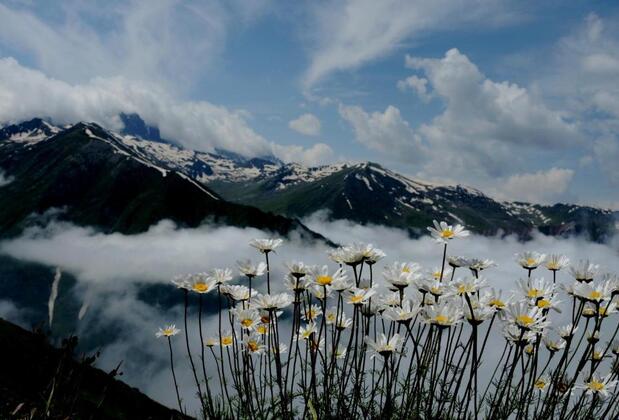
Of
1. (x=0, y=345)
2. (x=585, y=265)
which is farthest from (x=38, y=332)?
(x=0, y=345)

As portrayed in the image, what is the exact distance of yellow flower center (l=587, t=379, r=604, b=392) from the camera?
17.7ft

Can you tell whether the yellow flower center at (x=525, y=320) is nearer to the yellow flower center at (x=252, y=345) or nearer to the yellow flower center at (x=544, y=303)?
the yellow flower center at (x=544, y=303)

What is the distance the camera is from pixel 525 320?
15.5ft

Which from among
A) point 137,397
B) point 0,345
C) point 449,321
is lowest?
point 137,397

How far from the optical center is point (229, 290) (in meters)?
6.50

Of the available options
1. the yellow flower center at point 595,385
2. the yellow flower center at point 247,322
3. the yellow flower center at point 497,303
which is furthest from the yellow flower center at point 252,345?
the yellow flower center at point 595,385

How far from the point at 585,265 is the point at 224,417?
5316mm

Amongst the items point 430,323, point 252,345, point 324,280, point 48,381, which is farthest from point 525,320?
point 48,381

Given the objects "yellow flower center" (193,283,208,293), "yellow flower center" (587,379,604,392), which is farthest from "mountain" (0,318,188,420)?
"yellow flower center" (587,379,604,392)

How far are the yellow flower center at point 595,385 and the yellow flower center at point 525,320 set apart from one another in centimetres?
141

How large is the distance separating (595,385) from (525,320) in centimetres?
190

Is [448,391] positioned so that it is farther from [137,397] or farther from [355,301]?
[137,397]

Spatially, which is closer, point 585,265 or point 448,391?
point 585,265

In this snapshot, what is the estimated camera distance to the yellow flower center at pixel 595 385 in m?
5.38
